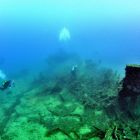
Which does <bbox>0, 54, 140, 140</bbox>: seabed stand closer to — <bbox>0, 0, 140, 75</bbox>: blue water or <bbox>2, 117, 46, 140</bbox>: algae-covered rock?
<bbox>2, 117, 46, 140</bbox>: algae-covered rock

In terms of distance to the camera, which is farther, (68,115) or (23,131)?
(68,115)

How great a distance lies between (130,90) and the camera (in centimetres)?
780

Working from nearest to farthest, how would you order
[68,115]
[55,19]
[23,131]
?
[23,131]
[68,115]
[55,19]

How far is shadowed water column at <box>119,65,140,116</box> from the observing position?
748cm

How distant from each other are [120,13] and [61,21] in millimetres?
44308

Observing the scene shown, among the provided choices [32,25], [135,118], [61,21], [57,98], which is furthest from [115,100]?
[61,21]

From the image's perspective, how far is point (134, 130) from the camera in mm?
7000

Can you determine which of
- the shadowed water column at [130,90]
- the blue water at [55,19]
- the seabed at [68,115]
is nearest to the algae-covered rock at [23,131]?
the seabed at [68,115]

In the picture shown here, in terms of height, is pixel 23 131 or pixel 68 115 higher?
pixel 68 115

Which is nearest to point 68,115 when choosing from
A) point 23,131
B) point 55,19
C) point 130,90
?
point 23,131

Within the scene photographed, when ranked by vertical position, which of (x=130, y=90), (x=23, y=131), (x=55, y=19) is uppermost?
(x=55, y=19)

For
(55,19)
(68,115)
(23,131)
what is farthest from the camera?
(55,19)

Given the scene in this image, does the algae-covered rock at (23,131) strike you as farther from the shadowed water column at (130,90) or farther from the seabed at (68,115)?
the shadowed water column at (130,90)

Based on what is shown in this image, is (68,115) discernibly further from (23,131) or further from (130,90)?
(130,90)
